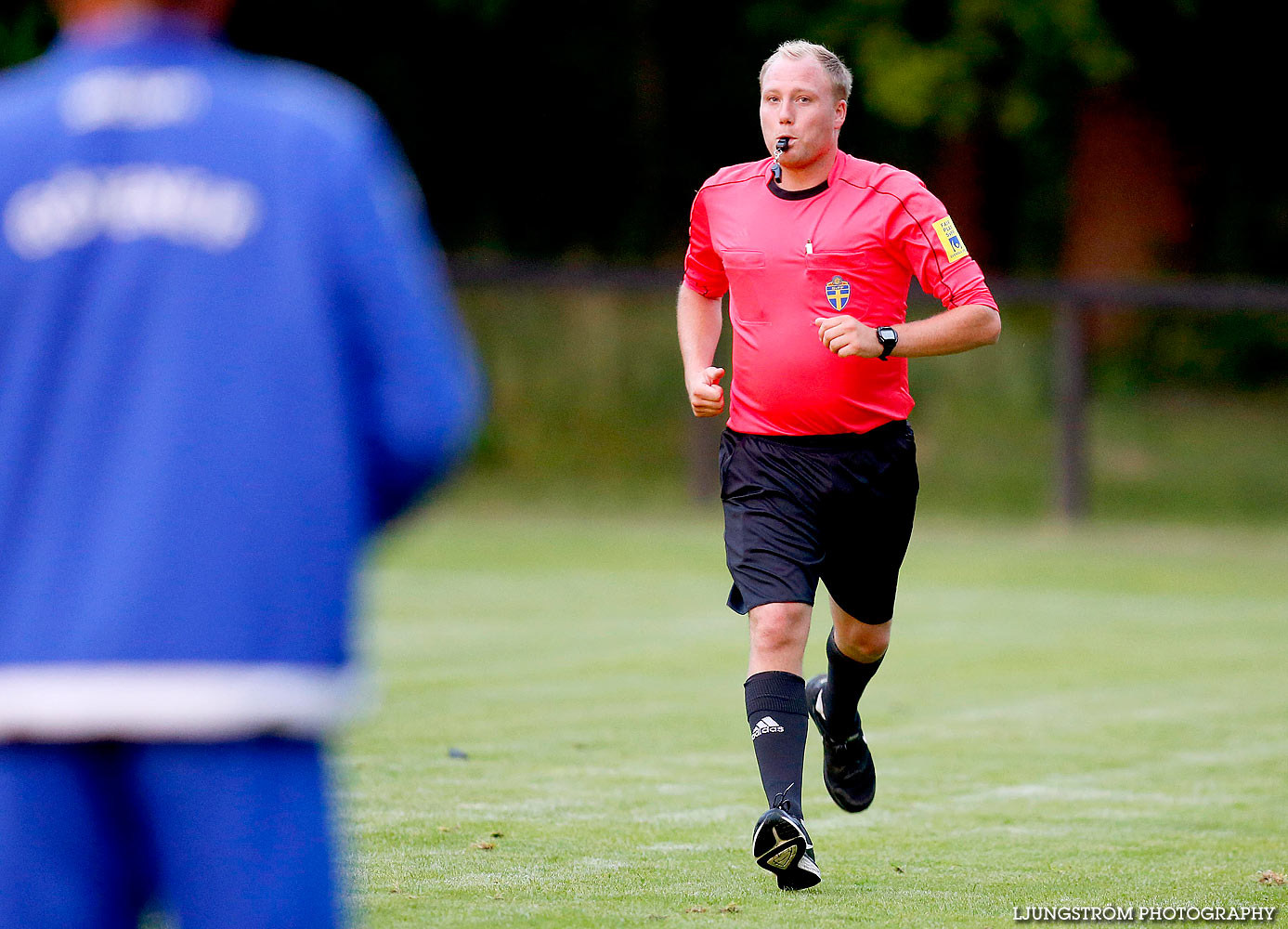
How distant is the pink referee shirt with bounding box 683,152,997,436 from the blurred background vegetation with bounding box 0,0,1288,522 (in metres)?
16.6

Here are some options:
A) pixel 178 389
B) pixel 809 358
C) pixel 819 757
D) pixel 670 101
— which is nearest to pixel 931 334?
pixel 809 358

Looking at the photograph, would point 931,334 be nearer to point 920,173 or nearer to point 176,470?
point 176,470

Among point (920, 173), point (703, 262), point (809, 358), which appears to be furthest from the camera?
point (920, 173)

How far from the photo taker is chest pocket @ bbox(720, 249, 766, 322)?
5879 mm

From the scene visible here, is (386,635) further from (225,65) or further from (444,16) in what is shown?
(444,16)

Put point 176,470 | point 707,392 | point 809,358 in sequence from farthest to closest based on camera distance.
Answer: point 809,358
point 707,392
point 176,470

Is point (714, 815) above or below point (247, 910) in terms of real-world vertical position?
below

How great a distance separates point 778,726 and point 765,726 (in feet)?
0.14

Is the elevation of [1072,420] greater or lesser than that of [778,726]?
lesser

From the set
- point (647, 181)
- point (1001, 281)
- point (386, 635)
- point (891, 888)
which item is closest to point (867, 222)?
point (891, 888)

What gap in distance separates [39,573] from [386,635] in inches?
387

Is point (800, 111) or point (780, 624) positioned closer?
point (780, 624)

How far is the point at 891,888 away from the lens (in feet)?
18.0

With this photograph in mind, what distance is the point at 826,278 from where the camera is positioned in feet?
19.1
